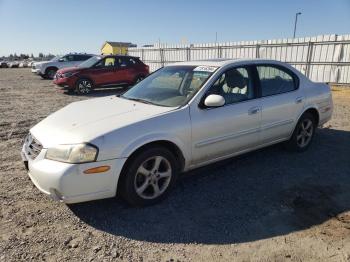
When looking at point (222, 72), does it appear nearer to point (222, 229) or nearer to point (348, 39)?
point (222, 229)

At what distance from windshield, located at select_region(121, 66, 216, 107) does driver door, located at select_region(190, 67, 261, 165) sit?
8.0 inches

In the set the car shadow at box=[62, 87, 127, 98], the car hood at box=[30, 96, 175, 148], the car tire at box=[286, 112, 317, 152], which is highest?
the car hood at box=[30, 96, 175, 148]

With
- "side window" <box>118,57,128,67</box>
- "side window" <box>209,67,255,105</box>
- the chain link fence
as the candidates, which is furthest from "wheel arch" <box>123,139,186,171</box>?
the chain link fence

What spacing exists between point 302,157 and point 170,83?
99.4 inches

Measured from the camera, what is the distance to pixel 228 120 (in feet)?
13.8

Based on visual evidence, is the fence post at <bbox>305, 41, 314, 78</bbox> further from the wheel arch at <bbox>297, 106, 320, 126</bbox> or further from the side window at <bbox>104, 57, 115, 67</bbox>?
the wheel arch at <bbox>297, 106, 320, 126</bbox>

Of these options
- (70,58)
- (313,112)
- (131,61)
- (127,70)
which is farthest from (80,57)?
(313,112)

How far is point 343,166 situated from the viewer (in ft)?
16.5

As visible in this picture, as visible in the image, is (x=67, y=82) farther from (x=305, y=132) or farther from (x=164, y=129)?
(x=164, y=129)

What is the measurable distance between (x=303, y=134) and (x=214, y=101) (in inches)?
95.0

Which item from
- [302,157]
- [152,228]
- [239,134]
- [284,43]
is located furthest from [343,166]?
[284,43]

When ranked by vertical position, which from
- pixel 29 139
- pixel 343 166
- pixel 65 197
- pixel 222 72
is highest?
pixel 222 72

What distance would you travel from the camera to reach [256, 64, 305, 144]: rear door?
15.6 ft

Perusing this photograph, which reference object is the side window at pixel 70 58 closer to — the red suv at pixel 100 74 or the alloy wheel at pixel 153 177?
the red suv at pixel 100 74
